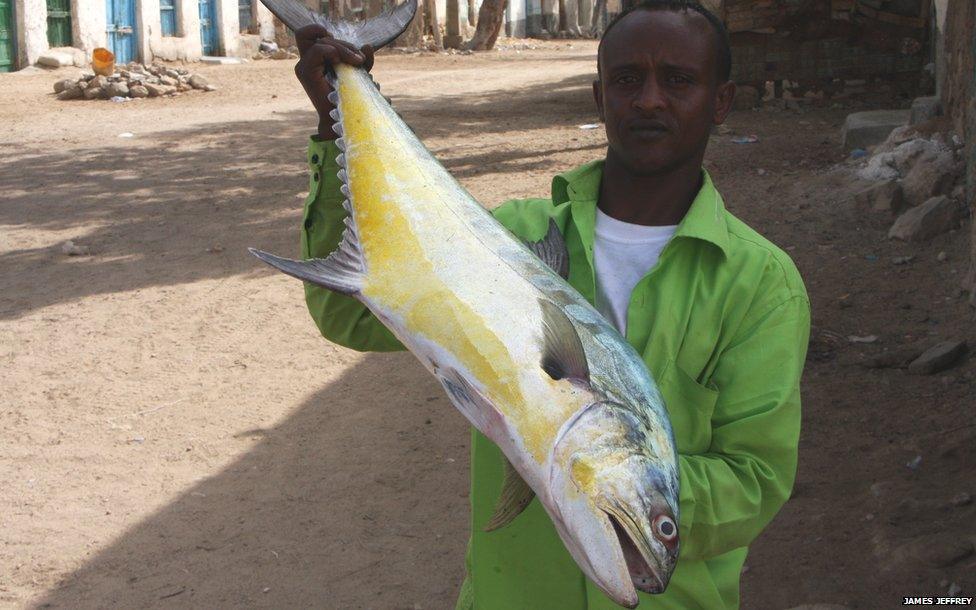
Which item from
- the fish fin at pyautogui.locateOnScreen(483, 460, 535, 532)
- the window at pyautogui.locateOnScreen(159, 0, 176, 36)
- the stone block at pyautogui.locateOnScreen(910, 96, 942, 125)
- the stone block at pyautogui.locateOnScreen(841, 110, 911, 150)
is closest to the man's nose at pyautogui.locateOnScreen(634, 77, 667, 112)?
the fish fin at pyautogui.locateOnScreen(483, 460, 535, 532)

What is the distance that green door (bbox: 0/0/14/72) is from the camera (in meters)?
17.2

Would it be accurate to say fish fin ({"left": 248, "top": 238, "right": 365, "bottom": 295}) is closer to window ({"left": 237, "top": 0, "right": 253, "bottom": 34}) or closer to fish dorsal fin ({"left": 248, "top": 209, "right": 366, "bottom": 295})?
fish dorsal fin ({"left": 248, "top": 209, "right": 366, "bottom": 295})

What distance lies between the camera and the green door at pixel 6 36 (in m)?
17.2

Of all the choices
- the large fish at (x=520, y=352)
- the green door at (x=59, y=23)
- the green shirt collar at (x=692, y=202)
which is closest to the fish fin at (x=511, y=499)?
the large fish at (x=520, y=352)

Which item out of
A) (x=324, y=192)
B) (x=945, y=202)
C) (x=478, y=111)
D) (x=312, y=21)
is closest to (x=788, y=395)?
(x=324, y=192)

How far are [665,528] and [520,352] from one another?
0.95 feet

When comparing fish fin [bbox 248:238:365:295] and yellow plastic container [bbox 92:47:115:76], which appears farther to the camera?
yellow plastic container [bbox 92:47:115:76]

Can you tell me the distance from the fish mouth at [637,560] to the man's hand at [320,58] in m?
0.95

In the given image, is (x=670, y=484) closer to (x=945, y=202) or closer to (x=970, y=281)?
(x=970, y=281)

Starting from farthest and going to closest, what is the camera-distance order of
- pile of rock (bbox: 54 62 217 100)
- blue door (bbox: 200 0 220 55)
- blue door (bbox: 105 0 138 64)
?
blue door (bbox: 200 0 220 55) → blue door (bbox: 105 0 138 64) → pile of rock (bbox: 54 62 217 100)

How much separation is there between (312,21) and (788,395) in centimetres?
107

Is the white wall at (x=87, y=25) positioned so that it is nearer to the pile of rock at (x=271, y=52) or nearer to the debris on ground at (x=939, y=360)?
the pile of rock at (x=271, y=52)

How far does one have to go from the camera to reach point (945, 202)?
6281 millimetres

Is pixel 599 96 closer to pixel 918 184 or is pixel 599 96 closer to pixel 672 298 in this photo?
pixel 672 298
